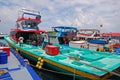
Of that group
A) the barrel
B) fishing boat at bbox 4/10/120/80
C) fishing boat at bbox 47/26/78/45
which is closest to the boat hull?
fishing boat at bbox 4/10/120/80

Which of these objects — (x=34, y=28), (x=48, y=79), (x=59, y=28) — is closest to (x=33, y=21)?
(x=34, y=28)

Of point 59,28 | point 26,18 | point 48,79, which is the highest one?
point 26,18

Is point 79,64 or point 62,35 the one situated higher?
point 62,35

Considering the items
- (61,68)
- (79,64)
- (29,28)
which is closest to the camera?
(79,64)

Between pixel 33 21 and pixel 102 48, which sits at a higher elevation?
pixel 33 21

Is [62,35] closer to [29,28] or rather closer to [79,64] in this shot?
[29,28]

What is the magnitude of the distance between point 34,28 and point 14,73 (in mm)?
12367

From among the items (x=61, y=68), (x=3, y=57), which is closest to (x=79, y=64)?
(x=61, y=68)

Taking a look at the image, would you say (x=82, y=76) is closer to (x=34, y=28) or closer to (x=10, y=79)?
(x=10, y=79)

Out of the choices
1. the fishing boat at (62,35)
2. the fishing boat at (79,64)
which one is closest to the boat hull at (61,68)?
the fishing boat at (79,64)

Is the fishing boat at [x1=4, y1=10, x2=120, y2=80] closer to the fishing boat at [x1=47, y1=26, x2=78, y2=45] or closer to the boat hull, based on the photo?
the boat hull

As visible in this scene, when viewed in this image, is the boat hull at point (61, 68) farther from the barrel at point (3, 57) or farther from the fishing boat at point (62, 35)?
the fishing boat at point (62, 35)

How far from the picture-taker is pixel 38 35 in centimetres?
1596

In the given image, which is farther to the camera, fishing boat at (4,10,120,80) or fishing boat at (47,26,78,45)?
fishing boat at (47,26,78,45)
